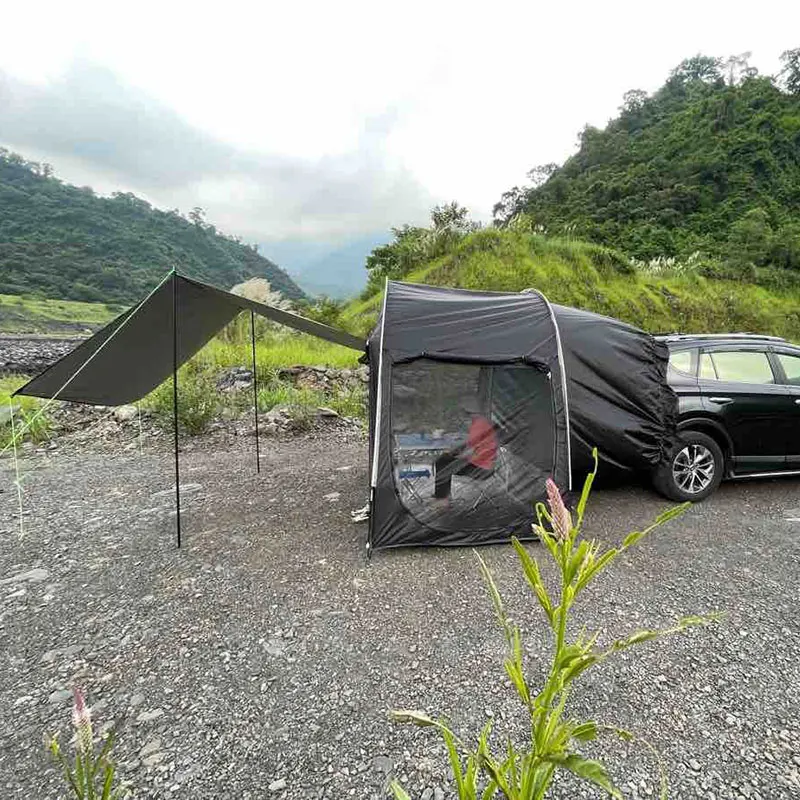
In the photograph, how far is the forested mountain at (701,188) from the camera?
23.6m

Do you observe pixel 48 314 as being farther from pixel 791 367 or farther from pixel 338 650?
pixel 791 367

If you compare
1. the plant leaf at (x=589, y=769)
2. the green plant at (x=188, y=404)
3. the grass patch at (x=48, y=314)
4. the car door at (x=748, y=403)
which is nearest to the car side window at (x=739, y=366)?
the car door at (x=748, y=403)

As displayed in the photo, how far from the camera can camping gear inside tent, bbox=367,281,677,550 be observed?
3.48m

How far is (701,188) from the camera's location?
2847cm

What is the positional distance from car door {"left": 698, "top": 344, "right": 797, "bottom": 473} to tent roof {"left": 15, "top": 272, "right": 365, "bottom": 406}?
3420 mm

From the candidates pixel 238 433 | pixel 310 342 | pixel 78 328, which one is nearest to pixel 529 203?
pixel 310 342

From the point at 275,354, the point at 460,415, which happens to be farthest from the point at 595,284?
the point at 460,415

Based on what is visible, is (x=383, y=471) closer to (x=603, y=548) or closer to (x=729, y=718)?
(x=603, y=548)

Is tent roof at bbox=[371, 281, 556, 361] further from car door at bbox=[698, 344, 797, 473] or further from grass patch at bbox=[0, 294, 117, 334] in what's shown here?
grass patch at bbox=[0, 294, 117, 334]

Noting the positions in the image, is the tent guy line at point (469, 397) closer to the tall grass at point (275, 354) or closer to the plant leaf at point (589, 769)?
the plant leaf at point (589, 769)

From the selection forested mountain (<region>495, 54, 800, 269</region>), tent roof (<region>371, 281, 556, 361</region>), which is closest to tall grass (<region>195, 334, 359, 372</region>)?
tent roof (<region>371, 281, 556, 361</region>)

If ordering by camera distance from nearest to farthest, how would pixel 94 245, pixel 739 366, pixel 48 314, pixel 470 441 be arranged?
pixel 470 441 → pixel 739 366 → pixel 48 314 → pixel 94 245

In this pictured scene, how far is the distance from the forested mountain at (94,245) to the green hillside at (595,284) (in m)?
35.3

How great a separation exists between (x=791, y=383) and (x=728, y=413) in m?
0.83
